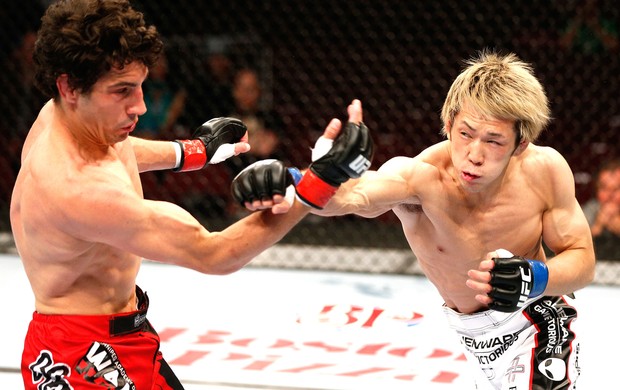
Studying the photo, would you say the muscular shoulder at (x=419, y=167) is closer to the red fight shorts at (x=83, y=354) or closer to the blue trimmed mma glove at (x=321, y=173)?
the blue trimmed mma glove at (x=321, y=173)

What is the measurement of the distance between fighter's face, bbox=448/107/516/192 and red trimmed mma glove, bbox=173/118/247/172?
576mm

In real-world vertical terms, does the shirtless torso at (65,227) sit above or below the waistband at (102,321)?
above

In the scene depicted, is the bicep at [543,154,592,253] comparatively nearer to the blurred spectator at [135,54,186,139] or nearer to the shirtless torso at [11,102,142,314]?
the shirtless torso at [11,102,142,314]

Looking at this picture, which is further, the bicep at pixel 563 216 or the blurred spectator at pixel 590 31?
the blurred spectator at pixel 590 31

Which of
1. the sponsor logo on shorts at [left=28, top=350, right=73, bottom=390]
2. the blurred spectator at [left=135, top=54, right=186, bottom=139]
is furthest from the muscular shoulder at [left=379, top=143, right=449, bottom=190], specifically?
the blurred spectator at [left=135, top=54, right=186, bottom=139]

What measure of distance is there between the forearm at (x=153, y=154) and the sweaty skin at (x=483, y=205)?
56 cm

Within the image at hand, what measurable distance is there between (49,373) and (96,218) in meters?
0.37

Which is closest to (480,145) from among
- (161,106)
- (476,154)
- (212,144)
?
(476,154)

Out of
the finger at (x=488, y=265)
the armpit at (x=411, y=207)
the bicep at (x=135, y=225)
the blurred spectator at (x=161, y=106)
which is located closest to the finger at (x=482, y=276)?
the finger at (x=488, y=265)

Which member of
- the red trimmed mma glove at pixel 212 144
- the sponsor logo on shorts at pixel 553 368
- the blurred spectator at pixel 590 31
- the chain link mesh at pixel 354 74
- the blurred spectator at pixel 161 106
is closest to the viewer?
the sponsor logo on shorts at pixel 553 368

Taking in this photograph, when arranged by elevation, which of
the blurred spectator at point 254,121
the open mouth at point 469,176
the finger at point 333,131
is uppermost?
the blurred spectator at point 254,121

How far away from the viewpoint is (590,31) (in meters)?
4.95

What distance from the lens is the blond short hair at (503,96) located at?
1.94 m

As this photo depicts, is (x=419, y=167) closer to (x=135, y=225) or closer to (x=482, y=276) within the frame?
(x=482, y=276)
